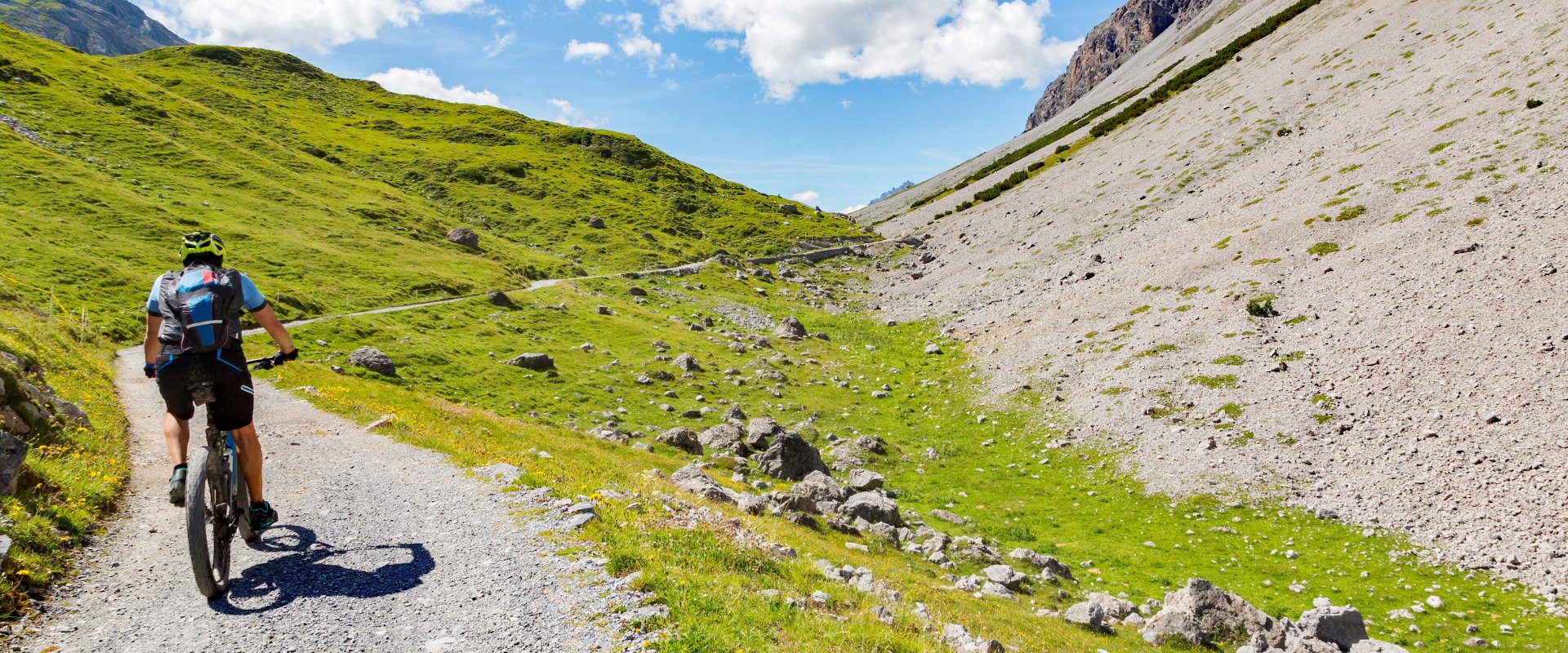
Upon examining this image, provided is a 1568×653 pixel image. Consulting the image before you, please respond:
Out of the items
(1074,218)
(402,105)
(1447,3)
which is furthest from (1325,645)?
(402,105)

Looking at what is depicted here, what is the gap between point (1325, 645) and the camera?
15805mm

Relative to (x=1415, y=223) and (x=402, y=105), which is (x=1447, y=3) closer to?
(x=1415, y=223)

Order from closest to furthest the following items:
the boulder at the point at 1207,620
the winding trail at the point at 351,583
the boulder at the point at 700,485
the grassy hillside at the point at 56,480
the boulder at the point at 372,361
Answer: the winding trail at the point at 351,583
the grassy hillside at the point at 56,480
the boulder at the point at 1207,620
the boulder at the point at 700,485
the boulder at the point at 372,361

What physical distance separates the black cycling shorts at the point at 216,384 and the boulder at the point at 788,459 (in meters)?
20.8

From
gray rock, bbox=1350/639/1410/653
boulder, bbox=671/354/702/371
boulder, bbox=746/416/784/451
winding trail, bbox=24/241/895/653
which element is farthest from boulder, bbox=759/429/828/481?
gray rock, bbox=1350/639/1410/653

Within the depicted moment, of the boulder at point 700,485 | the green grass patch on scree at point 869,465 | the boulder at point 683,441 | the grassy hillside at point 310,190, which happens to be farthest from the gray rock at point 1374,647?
the grassy hillside at point 310,190

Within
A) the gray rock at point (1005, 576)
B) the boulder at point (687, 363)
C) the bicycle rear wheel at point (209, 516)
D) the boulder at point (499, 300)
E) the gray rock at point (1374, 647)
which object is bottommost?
the gray rock at point (1374, 647)

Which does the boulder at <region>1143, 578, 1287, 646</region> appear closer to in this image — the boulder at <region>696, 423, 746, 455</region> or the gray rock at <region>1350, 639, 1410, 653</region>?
the gray rock at <region>1350, 639, 1410, 653</region>

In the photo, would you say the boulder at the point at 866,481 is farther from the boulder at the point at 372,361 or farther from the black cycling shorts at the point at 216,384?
the boulder at the point at 372,361

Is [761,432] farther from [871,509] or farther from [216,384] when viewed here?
[216,384]

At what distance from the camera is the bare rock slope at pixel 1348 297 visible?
23.2m

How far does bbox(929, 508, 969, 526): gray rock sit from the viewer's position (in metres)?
26.0

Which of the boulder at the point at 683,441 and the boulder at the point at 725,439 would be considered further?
the boulder at the point at 725,439

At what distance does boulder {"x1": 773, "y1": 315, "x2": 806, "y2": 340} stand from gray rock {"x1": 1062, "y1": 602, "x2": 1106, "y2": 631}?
40.9 m
